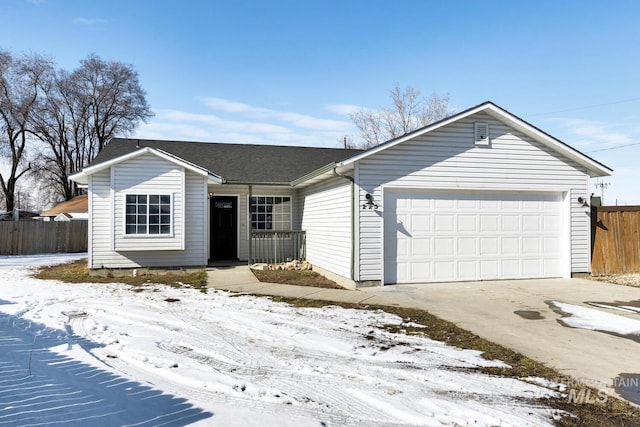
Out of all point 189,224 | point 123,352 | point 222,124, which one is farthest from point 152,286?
point 222,124

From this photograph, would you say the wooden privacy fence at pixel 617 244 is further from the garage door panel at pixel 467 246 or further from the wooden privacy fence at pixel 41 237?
the wooden privacy fence at pixel 41 237

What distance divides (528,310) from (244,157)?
11.5 meters

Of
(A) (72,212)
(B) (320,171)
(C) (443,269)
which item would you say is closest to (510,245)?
(C) (443,269)

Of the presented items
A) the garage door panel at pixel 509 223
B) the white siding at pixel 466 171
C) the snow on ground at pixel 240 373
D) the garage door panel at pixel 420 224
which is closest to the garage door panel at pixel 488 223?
the garage door panel at pixel 509 223

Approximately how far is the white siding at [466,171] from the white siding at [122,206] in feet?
18.0

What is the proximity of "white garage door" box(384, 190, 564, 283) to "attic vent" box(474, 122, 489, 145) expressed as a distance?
1265mm

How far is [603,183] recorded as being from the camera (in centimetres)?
5091

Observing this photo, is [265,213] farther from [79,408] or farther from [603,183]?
[603,183]

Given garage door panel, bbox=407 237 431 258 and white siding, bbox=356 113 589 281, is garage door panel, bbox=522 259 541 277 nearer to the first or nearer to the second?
white siding, bbox=356 113 589 281

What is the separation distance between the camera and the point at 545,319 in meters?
6.18

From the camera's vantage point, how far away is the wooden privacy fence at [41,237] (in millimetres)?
17828

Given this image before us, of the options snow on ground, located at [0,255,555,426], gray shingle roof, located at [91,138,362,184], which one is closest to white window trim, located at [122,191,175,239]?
gray shingle roof, located at [91,138,362,184]

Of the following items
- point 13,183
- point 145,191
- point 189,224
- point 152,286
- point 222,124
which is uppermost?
point 222,124

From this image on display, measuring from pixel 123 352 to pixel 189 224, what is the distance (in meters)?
7.44
